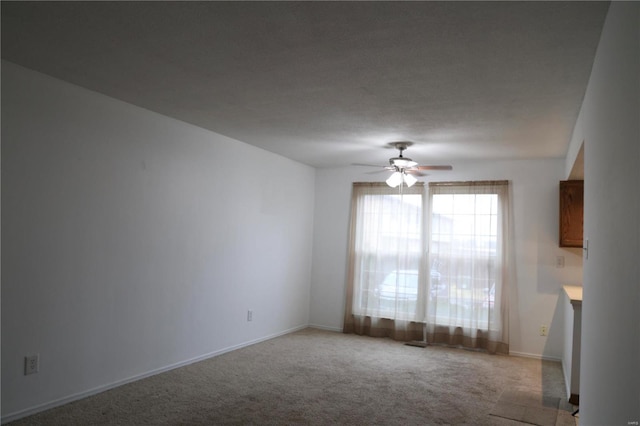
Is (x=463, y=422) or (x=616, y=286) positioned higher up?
(x=616, y=286)

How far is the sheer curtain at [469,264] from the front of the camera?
19.6 ft

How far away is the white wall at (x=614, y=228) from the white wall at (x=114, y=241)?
11.6ft

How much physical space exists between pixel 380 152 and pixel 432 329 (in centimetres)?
244

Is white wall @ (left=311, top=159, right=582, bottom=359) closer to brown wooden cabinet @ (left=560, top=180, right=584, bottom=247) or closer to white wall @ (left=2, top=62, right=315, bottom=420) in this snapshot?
brown wooden cabinet @ (left=560, top=180, right=584, bottom=247)

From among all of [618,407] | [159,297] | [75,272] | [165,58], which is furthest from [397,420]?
[165,58]

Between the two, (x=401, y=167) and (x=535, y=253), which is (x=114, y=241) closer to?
(x=401, y=167)

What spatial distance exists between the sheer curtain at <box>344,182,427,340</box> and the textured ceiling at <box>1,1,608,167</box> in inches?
78.7

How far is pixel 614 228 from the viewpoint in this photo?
6.48ft

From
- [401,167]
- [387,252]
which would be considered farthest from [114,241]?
[387,252]

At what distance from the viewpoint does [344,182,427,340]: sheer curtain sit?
21.2 feet

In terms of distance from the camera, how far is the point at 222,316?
537 centimetres

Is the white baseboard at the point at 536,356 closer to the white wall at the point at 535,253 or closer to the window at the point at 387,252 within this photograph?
the white wall at the point at 535,253

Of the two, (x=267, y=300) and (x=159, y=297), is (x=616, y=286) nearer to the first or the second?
(x=159, y=297)

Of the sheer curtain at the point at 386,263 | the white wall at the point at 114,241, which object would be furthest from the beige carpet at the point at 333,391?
the sheer curtain at the point at 386,263
